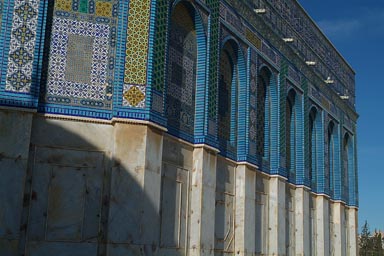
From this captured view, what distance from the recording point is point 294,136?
20.0 meters

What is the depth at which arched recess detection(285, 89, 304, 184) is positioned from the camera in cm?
1959

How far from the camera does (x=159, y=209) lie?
1154 centimetres

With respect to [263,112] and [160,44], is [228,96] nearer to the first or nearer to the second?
[263,112]

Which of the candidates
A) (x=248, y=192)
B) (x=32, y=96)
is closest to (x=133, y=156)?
(x=32, y=96)

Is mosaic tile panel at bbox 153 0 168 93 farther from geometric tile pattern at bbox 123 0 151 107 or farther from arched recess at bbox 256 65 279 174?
arched recess at bbox 256 65 279 174

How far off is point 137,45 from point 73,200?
129 inches

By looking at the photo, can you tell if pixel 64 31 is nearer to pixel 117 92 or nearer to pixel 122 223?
pixel 117 92

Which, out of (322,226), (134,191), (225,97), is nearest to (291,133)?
(322,226)

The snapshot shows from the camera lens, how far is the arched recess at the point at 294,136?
1959 cm

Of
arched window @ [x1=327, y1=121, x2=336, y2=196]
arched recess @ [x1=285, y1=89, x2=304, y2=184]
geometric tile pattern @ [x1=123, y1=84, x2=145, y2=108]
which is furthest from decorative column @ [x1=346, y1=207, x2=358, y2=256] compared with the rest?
geometric tile pattern @ [x1=123, y1=84, x2=145, y2=108]

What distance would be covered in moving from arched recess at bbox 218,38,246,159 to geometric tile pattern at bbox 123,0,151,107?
365cm

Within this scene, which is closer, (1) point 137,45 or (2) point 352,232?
(1) point 137,45

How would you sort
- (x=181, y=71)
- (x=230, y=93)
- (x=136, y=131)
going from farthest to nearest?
(x=230, y=93) → (x=181, y=71) → (x=136, y=131)

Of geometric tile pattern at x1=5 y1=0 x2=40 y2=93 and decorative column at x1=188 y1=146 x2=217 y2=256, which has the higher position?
geometric tile pattern at x1=5 y1=0 x2=40 y2=93
